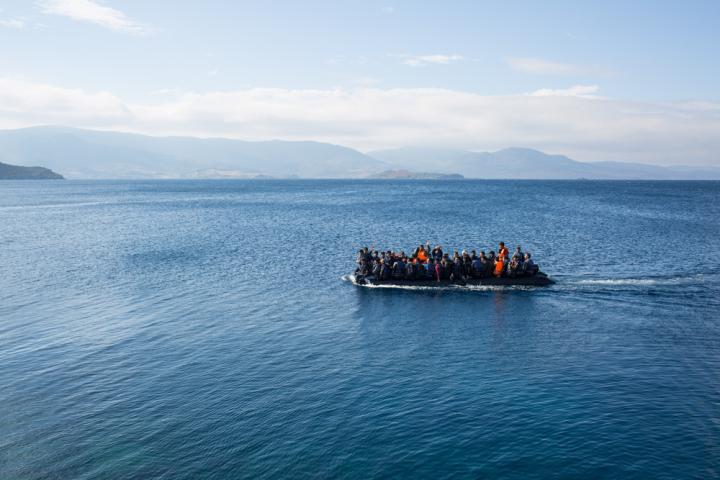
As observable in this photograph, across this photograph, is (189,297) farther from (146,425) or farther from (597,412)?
(597,412)

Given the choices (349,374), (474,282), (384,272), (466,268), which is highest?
(466,268)

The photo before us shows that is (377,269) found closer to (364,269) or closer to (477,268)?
(364,269)

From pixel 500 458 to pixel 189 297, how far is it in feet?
97.1

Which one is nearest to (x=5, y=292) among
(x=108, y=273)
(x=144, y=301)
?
(x=108, y=273)

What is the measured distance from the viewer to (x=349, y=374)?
2714cm

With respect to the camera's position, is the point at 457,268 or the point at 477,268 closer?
the point at 477,268

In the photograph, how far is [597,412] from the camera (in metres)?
22.8

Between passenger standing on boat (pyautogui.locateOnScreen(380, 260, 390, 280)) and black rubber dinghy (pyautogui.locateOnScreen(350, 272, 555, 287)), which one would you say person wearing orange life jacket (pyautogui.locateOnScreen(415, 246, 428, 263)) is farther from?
passenger standing on boat (pyautogui.locateOnScreen(380, 260, 390, 280))

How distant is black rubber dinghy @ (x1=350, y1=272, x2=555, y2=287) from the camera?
45344mm

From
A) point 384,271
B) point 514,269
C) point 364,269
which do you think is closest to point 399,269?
point 384,271

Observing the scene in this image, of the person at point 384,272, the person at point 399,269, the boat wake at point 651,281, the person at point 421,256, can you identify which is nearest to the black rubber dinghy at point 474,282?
the person at point 384,272

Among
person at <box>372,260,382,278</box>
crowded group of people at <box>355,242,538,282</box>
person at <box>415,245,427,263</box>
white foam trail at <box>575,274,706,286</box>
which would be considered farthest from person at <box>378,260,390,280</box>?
white foam trail at <box>575,274,706,286</box>

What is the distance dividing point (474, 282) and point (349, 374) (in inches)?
856

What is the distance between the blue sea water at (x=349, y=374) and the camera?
19766 millimetres
